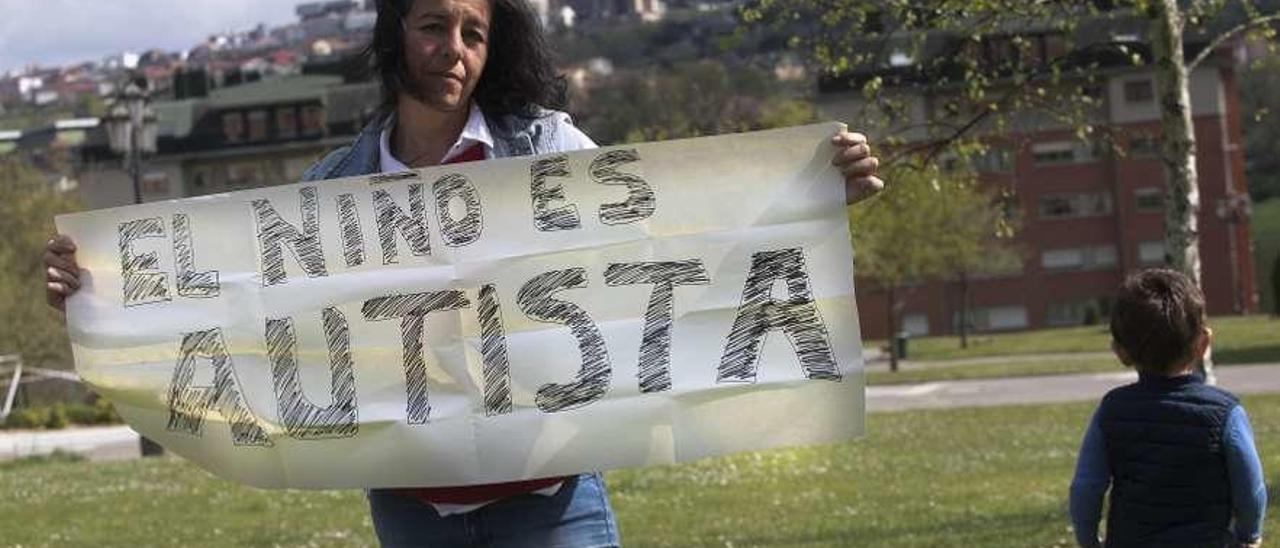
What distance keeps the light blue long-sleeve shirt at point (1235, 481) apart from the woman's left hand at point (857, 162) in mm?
1049

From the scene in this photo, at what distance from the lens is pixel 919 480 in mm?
16281

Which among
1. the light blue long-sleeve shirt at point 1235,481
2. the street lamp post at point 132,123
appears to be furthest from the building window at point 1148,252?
the light blue long-sleeve shirt at point 1235,481

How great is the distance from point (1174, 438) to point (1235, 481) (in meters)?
0.17

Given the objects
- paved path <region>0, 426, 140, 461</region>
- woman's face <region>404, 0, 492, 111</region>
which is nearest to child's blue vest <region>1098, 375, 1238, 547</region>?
woman's face <region>404, 0, 492, 111</region>

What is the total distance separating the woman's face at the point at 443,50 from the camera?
4.32 metres

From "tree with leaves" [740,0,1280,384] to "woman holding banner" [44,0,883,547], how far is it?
641 cm

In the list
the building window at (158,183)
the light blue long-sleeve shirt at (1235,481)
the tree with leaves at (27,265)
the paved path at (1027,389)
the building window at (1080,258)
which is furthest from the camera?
the building window at (158,183)

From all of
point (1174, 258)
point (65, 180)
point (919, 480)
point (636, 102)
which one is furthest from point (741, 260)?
point (636, 102)

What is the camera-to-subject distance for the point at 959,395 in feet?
113

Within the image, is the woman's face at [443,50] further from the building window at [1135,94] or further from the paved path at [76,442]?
the building window at [1135,94]

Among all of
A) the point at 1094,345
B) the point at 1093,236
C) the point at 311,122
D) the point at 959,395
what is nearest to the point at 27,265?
the point at 1094,345

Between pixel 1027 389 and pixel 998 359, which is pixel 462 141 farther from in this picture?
pixel 998 359

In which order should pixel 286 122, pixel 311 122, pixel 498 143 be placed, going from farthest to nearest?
1. pixel 286 122
2. pixel 311 122
3. pixel 498 143

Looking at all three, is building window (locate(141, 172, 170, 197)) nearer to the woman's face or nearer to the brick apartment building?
the brick apartment building
